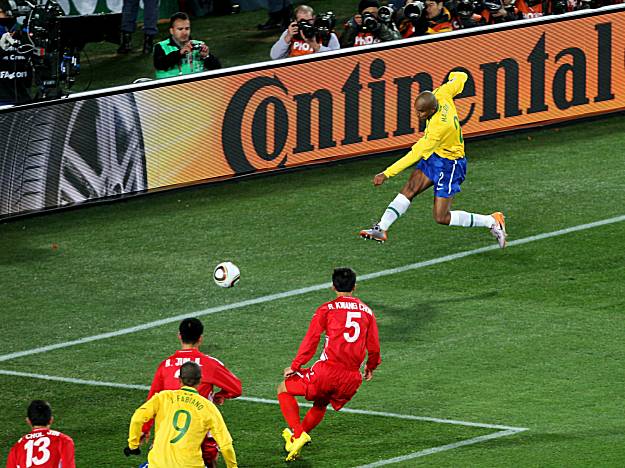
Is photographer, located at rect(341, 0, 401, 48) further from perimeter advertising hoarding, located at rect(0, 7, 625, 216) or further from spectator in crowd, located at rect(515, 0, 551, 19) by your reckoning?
spectator in crowd, located at rect(515, 0, 551, 19)

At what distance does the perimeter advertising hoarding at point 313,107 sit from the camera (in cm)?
1770

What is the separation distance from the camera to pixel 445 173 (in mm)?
15945

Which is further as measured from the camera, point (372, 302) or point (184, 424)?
point (372, 302)

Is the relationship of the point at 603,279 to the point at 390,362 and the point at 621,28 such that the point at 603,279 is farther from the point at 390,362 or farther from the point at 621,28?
the point at 621,28

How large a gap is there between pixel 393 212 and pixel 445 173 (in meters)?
0.66

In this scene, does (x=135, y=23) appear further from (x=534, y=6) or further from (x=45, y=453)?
(x=45, y=453)

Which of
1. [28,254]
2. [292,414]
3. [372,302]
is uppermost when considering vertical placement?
[292,414]

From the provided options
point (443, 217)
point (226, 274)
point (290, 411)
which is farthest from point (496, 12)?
point (290, 411)

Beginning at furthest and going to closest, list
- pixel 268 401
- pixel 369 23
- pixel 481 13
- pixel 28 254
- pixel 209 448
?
pixel 481 13 < pixel 369 23 < pixel 28 254 < pixel 268 401 < pixel 209 448

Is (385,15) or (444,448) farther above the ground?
(385,15)

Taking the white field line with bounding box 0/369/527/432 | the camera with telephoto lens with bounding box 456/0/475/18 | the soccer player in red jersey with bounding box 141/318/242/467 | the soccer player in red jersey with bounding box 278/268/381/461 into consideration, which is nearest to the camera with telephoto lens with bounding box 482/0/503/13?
the camera with telephoto lens with bounding box 456/0/475/18

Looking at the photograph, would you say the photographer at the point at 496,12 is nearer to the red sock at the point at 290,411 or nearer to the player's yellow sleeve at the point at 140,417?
the red sock at the point at 290,411

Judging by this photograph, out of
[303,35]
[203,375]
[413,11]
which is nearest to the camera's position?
[203,375]

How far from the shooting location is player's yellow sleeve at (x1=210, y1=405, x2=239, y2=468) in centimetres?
954
